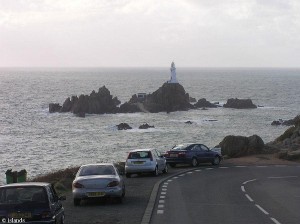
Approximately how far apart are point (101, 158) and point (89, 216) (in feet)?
148

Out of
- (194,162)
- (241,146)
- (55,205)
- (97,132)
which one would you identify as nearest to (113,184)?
(55,205)

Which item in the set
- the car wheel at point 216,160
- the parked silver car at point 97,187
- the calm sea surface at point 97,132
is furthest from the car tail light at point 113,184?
the calm sea surface at point 97,132

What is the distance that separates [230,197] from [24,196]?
11428 millimetres

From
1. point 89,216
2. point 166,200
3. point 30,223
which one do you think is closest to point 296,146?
point 166,200

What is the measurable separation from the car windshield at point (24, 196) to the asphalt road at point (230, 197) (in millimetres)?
4457

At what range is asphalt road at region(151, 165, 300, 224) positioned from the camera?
19188mm

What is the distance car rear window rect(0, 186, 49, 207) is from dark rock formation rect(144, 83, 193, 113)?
416 feet

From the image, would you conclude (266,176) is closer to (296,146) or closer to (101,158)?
(296,146)

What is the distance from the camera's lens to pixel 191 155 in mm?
39188

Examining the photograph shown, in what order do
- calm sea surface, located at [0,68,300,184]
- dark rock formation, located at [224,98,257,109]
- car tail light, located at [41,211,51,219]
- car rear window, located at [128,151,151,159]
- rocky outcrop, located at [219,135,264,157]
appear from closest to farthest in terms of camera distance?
car tail light, located at [41,211,51,219] < car rear window, located at [128,151,151,159] < rocky outcrop, located at [219,135,264,157] < calm sea surface, located at [0,68,300,184] < dark rock formation, located at [224,98,257,109]

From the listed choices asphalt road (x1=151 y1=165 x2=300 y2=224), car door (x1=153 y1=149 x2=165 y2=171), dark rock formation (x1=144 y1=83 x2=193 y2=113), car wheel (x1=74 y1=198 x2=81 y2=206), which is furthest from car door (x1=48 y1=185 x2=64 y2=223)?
dark rock formation (x1=144 y1=83 x2=193 y2=113)

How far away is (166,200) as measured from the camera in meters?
23.4

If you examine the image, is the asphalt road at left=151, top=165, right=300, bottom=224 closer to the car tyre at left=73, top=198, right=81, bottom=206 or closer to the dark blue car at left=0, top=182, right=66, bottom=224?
the car tyre at left=73, top=198, right=81, bottom=206

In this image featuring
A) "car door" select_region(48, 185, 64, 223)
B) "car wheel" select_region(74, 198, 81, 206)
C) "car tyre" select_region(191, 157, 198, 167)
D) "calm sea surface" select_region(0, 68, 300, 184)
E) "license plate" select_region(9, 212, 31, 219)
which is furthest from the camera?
"calm sea surface" select_region(0, 68, 300, 184)
